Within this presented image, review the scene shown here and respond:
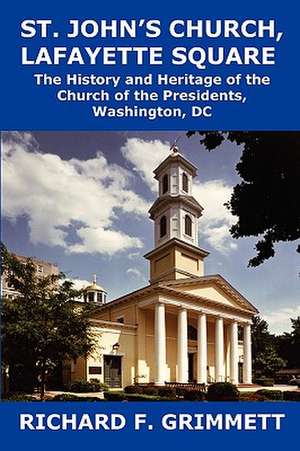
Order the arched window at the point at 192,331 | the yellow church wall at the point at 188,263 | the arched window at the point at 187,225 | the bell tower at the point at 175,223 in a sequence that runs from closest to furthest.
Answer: the bell tower at the point at 175,223 < the arched window at the point at 187,225 < the yellow church wall at the point at 188,263 < the arched window at the point at 192,331

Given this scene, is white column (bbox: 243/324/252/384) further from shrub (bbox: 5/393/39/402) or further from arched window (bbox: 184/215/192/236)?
shrub (bbox: 5/393/39/402)

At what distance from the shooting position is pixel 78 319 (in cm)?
2094

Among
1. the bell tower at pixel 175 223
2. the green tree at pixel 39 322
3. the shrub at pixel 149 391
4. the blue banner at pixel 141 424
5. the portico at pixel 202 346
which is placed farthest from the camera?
the portico at pixel 202 346

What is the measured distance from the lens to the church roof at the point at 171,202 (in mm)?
23078

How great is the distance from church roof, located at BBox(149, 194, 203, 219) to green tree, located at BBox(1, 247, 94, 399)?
5532mm

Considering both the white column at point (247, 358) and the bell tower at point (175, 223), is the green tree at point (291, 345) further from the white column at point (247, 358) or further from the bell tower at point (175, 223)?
the bell tower at point (175, 223)

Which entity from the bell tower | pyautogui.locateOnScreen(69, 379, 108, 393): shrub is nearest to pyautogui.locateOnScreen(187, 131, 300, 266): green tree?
the bell tower

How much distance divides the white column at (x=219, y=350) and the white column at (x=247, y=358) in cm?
219

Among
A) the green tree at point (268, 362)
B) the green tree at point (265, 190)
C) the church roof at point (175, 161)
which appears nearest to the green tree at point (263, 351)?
the green tree at point (268, 362)

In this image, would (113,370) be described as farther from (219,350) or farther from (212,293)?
(219,350)

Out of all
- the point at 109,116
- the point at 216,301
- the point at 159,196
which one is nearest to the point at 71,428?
the point at 109,116

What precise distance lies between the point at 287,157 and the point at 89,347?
11.5m

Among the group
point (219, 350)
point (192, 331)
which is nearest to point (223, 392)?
point (219, 350)

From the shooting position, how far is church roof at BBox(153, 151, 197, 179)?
18844 mm
